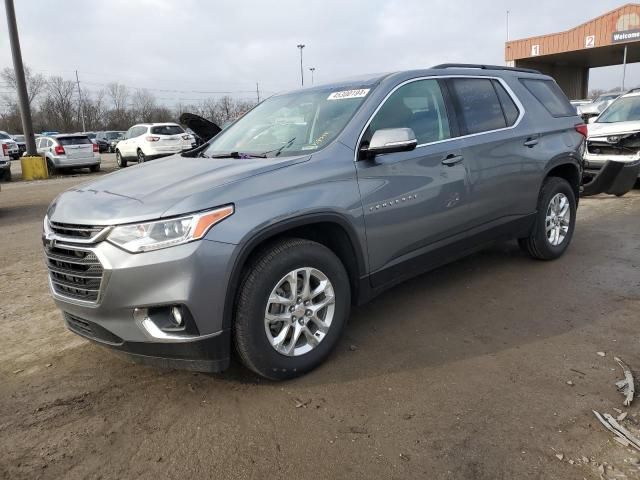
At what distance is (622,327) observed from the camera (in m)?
3.71

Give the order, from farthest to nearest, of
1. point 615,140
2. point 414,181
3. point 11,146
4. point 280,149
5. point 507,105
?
point 11,146 < point 615,140 < point 507,105 < point 414,181 < point 280,149

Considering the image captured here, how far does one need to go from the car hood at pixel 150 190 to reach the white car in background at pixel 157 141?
54.3 ft

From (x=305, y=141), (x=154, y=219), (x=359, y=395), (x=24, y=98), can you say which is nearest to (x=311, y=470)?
(x=359, y=395)

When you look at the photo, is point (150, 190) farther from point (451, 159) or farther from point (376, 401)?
point (451, 159)

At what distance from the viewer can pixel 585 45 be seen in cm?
3697

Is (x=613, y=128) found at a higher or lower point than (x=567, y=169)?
higher

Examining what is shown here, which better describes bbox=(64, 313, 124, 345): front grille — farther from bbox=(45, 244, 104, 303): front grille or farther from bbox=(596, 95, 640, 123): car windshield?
bbox=(596, 95, 640, 123): car windshield

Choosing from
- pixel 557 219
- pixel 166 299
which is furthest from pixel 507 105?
pixel 166 299

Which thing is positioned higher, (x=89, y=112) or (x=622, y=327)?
(x=89, y=112)

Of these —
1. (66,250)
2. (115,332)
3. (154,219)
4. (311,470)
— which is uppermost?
(154,219)

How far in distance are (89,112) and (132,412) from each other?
71.5 metres

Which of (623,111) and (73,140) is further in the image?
(73,140)

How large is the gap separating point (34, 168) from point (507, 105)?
1723 cm

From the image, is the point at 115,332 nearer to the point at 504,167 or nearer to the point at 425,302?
the point at 425,302
